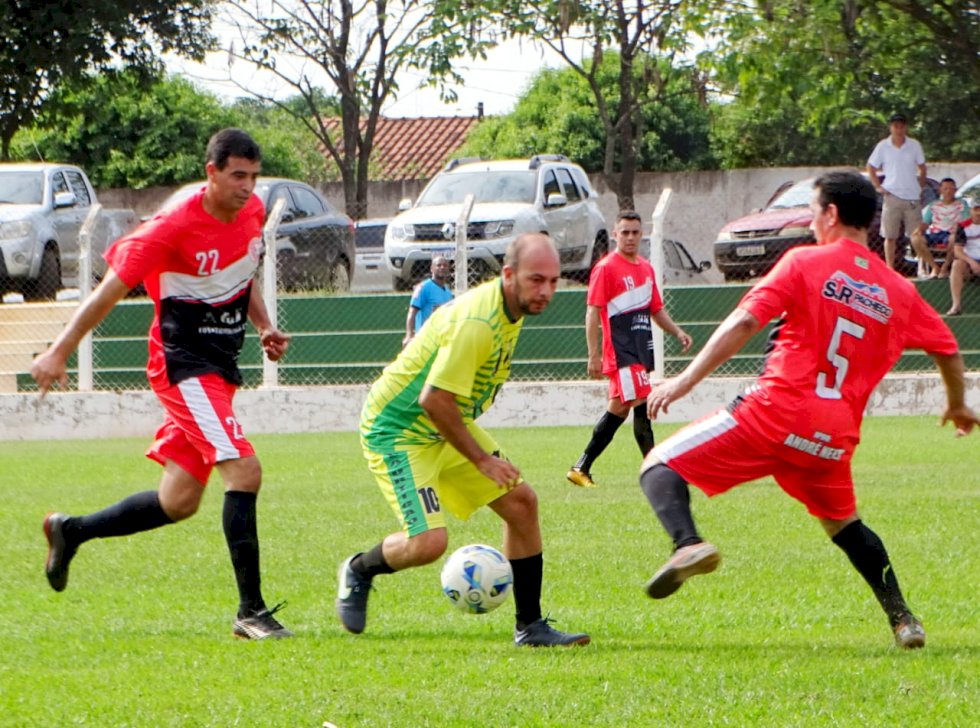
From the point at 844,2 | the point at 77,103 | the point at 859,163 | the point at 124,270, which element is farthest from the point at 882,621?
the point at 859,163

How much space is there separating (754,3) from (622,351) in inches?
138

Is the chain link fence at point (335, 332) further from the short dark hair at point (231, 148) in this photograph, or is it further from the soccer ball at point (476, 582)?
the soccer ball at point (476, 582)

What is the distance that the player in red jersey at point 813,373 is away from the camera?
5766 millimetres

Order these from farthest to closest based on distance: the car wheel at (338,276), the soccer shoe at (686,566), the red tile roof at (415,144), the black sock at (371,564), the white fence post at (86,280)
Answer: the red tile roof at (415,144) < the car wheel at (338,276) < the white fence post at (86,280) < the black sock at (371,564) < the soccer shoe at (686,566)

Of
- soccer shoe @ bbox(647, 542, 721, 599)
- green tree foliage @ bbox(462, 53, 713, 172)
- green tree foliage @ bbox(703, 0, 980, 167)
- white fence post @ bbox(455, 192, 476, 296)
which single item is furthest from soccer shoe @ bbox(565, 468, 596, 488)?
green tree foliage @ bbox(462, 53, 713, 172)

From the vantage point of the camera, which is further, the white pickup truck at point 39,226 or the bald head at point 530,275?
the white pickup truck at point 39,226

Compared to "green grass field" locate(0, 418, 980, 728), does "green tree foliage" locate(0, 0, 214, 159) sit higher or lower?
higher

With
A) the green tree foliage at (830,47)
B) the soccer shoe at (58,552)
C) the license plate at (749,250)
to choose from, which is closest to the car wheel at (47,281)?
the license plate at (749,250)

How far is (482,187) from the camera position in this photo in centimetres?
2142

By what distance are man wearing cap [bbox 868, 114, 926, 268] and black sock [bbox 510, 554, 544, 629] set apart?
1311 centimetres

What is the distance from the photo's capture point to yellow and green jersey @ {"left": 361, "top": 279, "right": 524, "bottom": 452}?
5.82m

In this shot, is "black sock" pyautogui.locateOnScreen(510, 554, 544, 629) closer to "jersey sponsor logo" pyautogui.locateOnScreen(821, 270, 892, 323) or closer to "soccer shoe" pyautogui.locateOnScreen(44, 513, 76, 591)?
"jersey sponsor logo" pyautogui.locateOnScreen(821, 270, 892, 323)

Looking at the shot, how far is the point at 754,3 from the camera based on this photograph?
45.1ft

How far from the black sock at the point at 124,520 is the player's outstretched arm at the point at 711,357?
2.55 meters
